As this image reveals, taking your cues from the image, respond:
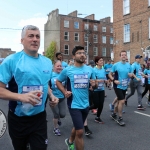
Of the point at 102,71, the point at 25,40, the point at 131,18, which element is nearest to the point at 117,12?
the point at 131,18

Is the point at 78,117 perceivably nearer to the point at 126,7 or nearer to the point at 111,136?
the point at 111,136

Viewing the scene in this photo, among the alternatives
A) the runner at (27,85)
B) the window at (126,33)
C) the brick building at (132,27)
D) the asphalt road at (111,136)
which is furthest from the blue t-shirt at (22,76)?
the window at (126,33)

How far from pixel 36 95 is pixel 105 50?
52.1 meters

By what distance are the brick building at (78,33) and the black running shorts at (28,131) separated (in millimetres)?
43309

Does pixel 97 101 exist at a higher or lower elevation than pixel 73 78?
lower

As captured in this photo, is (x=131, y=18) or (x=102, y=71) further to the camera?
(x=131, y=18)

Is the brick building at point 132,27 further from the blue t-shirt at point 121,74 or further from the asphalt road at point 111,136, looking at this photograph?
the asphalt road at point 111,136

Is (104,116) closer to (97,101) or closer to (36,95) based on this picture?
(97,101)

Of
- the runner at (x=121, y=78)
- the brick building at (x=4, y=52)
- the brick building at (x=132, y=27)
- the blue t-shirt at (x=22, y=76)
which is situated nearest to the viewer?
the blue t-shirt at (x=22, y=76)

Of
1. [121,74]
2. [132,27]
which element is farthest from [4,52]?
[121,74]

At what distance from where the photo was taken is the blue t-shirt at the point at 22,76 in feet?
8.49

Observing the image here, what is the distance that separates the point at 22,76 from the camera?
2.62 meters

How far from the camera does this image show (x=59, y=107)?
580 cm

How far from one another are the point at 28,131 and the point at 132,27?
939 inches
